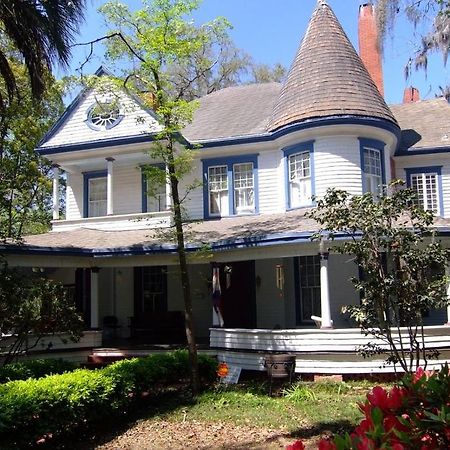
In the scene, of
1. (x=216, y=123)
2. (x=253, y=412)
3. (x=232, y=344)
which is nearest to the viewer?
(x=253, y=412)

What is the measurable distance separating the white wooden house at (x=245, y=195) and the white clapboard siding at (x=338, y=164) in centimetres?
3

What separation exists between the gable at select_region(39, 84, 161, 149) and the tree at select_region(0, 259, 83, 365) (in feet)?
20.1

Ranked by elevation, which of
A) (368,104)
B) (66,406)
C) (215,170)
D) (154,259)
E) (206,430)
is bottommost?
(206,430)

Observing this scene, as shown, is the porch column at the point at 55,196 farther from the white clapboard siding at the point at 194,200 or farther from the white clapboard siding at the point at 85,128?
the white clapboard siding at the point at 194,200

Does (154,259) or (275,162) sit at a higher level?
(275,162)

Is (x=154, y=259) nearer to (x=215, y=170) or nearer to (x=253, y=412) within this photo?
(x=215, y=170)

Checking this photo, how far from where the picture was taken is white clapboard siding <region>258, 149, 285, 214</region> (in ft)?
54.4

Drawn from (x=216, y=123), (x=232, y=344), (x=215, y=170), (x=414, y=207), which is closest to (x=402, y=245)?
(x=414, y=207)

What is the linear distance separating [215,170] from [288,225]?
4.09 metres

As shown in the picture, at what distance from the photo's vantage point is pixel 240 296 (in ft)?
55.5

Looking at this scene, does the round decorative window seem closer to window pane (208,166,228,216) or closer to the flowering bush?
window pane (208,166,228,216)

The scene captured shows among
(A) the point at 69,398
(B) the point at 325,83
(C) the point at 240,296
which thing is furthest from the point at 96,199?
(A) the point at 69,398

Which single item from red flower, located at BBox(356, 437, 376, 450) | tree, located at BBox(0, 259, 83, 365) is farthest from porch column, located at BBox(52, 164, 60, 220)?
red flower, located at BBox(356, 437, 376, 450)

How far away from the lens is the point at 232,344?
14.0 m
